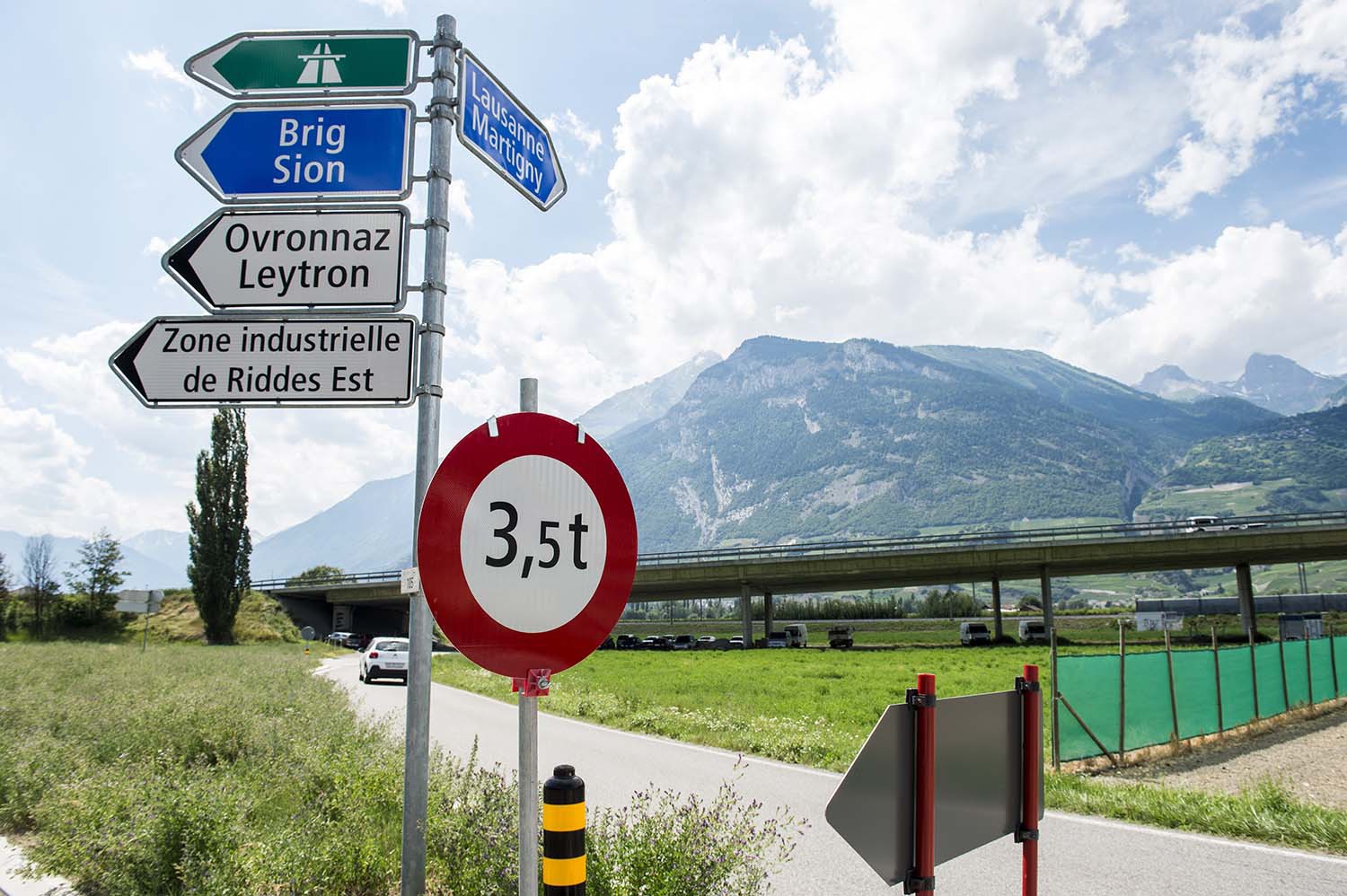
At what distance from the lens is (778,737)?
40.1 ft

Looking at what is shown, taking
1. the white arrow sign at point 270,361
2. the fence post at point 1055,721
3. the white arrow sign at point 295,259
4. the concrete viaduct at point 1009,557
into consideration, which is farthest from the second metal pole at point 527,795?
the concrete viaduct at point 1009,557

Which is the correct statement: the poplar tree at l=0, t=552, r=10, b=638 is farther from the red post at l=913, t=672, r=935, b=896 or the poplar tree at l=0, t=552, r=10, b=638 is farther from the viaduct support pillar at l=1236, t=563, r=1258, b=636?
the viaduct support pillar at l=1236, t=563, r=1258, b=636

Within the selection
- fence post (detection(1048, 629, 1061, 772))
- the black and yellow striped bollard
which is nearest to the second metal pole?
the black and yellow striped bollard

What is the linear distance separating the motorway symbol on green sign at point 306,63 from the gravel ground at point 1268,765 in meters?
11.2

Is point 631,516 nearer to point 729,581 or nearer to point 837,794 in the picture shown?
point 837,794

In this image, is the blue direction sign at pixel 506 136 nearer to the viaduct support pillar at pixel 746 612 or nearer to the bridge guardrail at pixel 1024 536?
the bridge guardrail at pixel 1024 536

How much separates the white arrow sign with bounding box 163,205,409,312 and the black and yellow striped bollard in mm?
2293

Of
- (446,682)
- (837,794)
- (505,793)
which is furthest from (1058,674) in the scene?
(446,682)

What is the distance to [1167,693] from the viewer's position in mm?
12555

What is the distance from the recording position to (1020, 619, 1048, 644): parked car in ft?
189

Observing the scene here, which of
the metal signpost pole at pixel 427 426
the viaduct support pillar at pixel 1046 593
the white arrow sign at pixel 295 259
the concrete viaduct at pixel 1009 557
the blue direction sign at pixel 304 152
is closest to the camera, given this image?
the metal signpost pole at pixel 427 426

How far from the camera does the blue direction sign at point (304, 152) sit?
12.6ft

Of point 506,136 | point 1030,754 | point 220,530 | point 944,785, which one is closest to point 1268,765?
point 1030,754

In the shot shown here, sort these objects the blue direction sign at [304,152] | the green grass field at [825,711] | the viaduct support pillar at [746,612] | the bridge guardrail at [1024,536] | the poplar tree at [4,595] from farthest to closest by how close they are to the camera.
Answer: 1. the viaduct support pillar at [746,612]
2. the poplar tree at [4,595]
3. the bridge guardrail at [1024,536]
4. the green grass field at [825,711]
5. the blue direction sign at [304,152]
